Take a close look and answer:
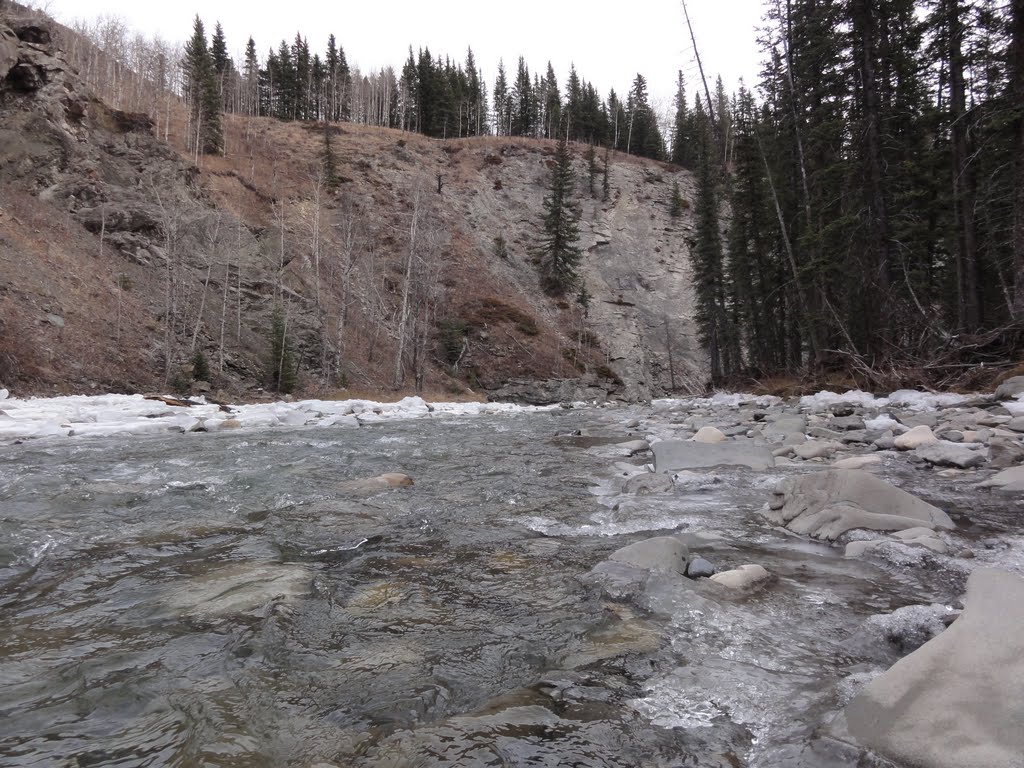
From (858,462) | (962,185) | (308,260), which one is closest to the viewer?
(858,462)

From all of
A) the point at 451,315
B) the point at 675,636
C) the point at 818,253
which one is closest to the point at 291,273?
the point at 451,315

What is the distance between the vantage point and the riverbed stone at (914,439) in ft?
19.8

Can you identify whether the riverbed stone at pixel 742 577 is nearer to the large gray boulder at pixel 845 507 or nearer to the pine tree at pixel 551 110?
the large gray boulder at pixel 845 507

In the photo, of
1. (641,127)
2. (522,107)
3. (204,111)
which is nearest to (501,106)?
(522,107)

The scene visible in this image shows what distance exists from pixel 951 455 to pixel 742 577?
4.06 meters

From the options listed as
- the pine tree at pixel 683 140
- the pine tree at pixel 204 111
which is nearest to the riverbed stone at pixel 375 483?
the pine tree at pixel 204 111

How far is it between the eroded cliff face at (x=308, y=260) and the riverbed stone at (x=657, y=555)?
1687cm

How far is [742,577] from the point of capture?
2732 mm

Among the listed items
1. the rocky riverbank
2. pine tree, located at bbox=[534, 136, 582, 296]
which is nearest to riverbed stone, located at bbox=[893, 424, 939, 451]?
the rocky riverbank

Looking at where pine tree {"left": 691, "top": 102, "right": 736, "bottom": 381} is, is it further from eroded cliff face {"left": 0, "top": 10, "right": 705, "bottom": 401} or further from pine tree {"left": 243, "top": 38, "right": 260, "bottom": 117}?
pine tree {"left": 243, "top": 38, "right": 260, "bottom": 117}

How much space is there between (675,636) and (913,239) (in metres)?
19.2

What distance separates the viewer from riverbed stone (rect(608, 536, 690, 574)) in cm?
292

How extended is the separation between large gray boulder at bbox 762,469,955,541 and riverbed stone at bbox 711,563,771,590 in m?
0.98

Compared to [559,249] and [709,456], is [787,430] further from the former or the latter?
[559,249]
